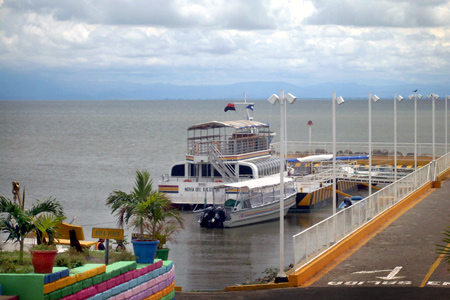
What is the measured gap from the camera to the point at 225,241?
34.2 meters

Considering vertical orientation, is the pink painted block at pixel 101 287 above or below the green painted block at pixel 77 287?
below

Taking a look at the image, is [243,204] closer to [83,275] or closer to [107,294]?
[107,294]

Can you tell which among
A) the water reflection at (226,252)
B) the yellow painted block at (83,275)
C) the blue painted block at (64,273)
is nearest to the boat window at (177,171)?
the water reflection at (226,252)

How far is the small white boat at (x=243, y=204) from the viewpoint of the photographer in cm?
3719

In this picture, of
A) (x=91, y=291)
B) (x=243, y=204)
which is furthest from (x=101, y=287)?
(x=243, y=204)

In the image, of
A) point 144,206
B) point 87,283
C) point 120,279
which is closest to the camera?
point 87,283

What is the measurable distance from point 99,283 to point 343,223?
37.8 ft

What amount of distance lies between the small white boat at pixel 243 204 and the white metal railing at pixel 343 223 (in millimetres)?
7806

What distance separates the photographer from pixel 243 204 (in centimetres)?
3847

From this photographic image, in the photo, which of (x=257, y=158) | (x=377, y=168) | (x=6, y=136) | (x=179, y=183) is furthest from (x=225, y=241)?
(x=6, y=136)

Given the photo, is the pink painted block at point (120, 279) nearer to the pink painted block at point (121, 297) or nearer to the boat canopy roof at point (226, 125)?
the pink painted block at point (121, 297)

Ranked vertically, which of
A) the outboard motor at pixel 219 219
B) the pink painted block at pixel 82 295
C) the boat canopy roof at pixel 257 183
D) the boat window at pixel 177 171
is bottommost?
the outboard motor at pixel 219 219

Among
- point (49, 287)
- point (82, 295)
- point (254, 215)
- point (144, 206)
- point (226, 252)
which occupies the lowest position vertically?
point (226, 252)

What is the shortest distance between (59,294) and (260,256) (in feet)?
63.4
